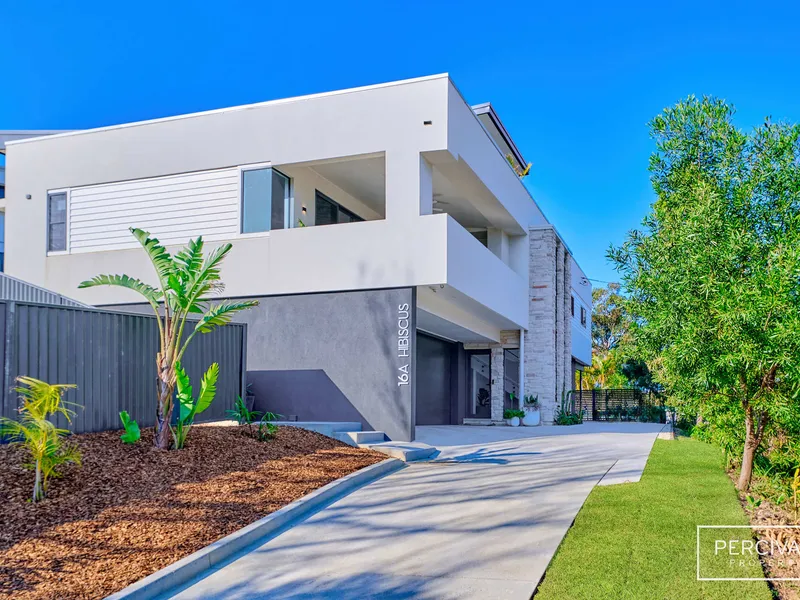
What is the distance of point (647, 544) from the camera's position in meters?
6.02

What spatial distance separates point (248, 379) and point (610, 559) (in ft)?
36.4

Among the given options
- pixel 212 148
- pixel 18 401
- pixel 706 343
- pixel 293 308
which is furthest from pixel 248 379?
pixel 706 343

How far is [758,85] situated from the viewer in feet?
38.0

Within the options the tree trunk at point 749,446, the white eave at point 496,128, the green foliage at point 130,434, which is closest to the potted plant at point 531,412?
the white eave at point 496,128

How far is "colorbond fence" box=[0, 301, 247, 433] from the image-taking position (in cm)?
841

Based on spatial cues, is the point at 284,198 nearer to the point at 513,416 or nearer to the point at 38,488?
the point at 38,488

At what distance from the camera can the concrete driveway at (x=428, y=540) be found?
533 cm

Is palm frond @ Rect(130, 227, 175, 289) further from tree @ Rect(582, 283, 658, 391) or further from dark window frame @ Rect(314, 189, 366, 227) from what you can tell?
tree @ Rect(582, 283, 658, 391)

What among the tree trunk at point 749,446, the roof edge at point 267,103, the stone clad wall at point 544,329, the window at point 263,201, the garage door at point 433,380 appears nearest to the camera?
the tree trunk at point 749,446

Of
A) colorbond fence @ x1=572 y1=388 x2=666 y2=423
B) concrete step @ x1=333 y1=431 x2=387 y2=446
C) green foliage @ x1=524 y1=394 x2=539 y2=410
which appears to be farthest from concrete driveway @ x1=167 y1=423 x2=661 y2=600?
colorbond fence @ x1=572 y1=388 x2=666 y2=423

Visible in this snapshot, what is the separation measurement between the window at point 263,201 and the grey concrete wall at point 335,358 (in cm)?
161

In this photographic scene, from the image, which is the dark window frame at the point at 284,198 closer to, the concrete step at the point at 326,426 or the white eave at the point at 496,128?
the concrete step at the point at 326,426

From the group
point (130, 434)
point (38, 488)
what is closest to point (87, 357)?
point (130, 434)

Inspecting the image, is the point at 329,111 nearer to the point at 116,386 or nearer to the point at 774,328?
the point at 116,386
